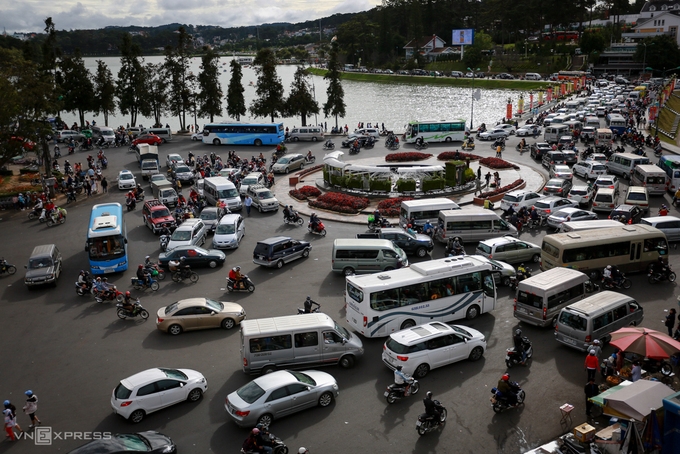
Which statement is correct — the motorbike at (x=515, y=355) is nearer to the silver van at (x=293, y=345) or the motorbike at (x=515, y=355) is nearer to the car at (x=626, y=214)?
the silver van at (x=293, y=345)

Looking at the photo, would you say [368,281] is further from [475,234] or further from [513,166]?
[513,166]

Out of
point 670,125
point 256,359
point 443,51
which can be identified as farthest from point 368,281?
point 443,51

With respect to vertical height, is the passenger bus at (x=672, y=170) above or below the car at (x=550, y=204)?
above

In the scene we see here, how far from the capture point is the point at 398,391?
14.5m

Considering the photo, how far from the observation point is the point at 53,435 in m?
13.9

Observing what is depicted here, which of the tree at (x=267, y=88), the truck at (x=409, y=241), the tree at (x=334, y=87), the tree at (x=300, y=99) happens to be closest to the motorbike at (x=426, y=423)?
the truck at (x=409, y=241)

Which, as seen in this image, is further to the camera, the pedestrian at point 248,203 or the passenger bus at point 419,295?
the pedestrian at point 248,203

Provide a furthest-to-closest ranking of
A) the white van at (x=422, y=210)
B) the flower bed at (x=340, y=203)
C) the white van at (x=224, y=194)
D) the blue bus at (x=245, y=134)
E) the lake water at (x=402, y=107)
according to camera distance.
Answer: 1. the lake water at (x=402, y=107)
2. the blue bus at (x=245, y=134)
3. the white van at (x=224, y=194)
4. the flower bed at (x=340, y=203)
5. the white van at (x=422, y=210)

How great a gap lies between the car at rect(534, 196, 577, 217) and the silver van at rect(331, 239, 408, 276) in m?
10.5

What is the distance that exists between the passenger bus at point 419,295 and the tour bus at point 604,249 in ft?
13.2

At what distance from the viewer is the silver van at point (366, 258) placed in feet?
77.4

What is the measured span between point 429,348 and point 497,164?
97.0 ft

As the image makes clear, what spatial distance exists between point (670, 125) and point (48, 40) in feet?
256

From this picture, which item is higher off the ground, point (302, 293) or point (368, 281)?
point (368, 281)
